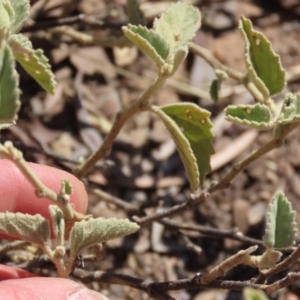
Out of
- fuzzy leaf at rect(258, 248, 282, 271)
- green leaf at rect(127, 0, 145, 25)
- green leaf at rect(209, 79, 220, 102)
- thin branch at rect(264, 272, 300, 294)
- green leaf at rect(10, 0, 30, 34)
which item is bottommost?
fuzzy leaf at rect(258, 248, 282, 271)

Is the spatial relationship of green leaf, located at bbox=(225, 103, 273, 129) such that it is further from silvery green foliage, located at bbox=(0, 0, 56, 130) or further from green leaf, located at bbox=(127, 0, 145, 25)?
green leaf, located at bbox=(127, 0, 145, 25)

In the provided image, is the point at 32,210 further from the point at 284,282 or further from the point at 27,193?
the point at 284,282

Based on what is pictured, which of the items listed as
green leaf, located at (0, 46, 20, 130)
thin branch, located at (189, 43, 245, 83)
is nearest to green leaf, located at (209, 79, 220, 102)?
thin branch, located at (189, 43, 245, 83)

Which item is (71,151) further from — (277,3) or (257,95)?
(277,3)

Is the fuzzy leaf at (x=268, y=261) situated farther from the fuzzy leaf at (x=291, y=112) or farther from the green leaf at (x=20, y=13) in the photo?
the green leaf at (x=20, y=13)

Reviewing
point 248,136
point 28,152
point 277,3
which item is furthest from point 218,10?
point 28,152

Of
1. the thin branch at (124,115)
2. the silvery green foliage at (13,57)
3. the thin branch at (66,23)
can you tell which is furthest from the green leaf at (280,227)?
the thin branch at (66,23)
